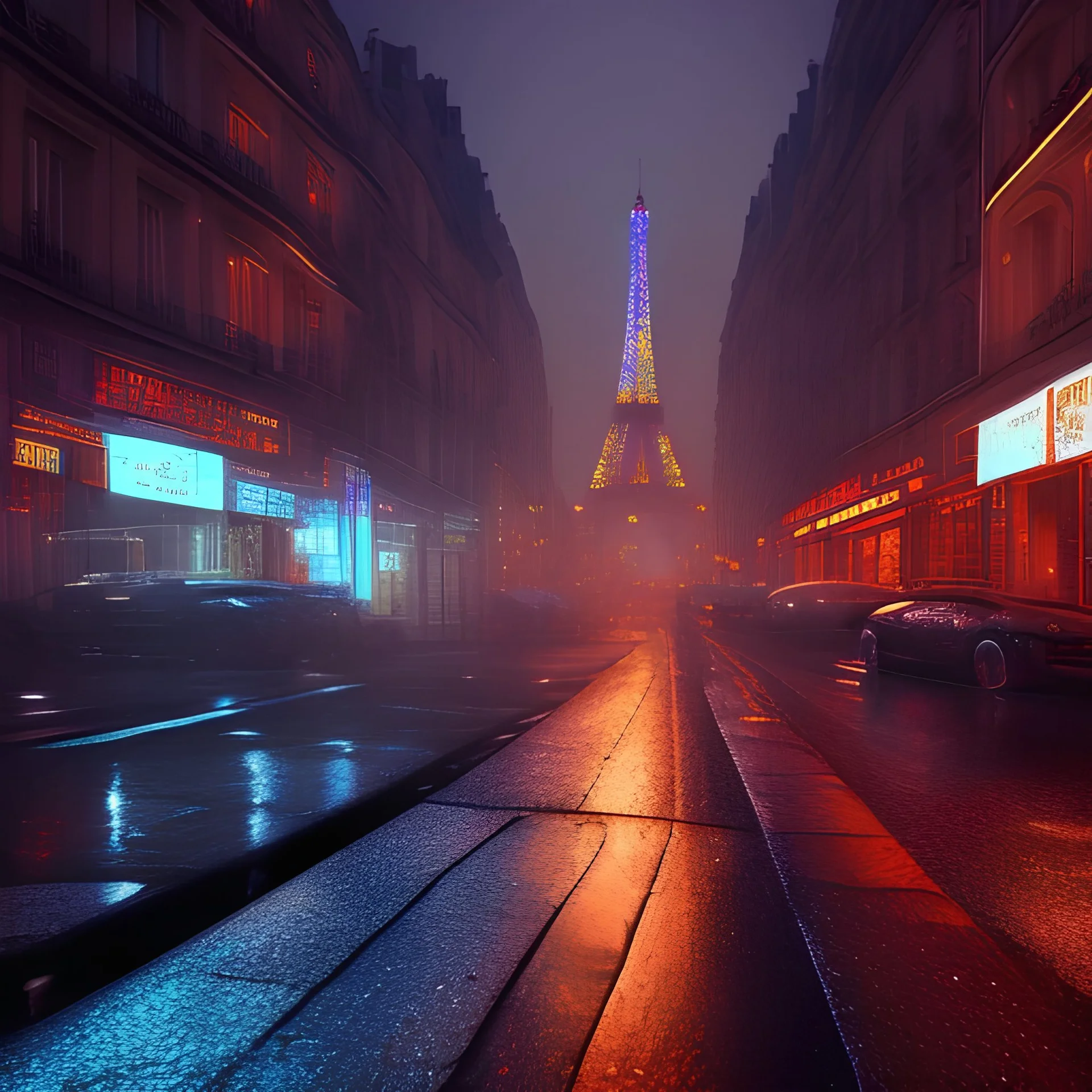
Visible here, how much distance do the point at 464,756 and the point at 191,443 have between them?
13.1m

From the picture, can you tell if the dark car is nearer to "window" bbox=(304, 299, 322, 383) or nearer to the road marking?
the road marking

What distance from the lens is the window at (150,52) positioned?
53.4 ft

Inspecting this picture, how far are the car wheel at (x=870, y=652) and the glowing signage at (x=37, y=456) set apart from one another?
13.9 meters

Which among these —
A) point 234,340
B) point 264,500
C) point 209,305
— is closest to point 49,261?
point 209,305

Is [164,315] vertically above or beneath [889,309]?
beneath

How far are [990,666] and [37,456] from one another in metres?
14.9

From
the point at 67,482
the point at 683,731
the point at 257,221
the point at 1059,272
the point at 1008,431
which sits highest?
the point at 257,221

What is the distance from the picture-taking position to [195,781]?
5.23 m

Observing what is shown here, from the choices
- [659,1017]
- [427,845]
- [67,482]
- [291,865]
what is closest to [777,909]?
[659,1017]

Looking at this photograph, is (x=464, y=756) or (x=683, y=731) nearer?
(x=464, y=756)

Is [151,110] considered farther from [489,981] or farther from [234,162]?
[489,981]

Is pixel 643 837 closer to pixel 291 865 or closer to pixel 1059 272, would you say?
pixel 291 865

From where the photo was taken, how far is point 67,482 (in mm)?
15086

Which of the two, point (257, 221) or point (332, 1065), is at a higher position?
point (257, 221)
